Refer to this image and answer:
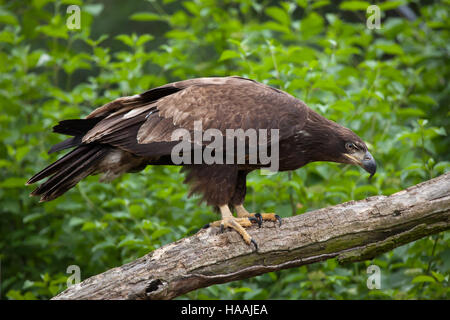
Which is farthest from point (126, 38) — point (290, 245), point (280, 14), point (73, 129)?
point (290, 245)

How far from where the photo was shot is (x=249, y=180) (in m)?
4.43

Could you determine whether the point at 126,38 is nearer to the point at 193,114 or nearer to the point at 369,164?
the point at 193,114

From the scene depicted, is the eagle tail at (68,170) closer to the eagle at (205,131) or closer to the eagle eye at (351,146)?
the eagle at (205,131)

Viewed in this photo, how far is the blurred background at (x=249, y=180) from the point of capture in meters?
4.37

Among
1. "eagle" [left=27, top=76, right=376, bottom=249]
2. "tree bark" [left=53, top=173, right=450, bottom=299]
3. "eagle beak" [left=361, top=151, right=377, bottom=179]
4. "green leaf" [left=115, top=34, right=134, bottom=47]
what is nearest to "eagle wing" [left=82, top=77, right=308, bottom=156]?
"eagle" [left=27, top=76, right=376, bottom=249]

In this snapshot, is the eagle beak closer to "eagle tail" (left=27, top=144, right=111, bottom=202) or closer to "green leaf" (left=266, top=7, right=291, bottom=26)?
"eagle tail" (left=27, top=144, right=111, bottom=202)

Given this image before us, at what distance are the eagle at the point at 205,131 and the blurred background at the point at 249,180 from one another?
1.52 ft

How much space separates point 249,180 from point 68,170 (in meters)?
1.38

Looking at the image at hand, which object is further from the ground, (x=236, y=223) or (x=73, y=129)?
(x=73, y=129)

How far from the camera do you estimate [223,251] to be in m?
3.34

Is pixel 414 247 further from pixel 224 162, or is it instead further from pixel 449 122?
pixel 449 122

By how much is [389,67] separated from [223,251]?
268cm

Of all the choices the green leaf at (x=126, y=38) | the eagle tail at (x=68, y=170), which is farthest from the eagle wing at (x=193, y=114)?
the green leaf at (x=126, y=38)

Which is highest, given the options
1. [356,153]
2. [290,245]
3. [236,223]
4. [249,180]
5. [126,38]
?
[126,38]
